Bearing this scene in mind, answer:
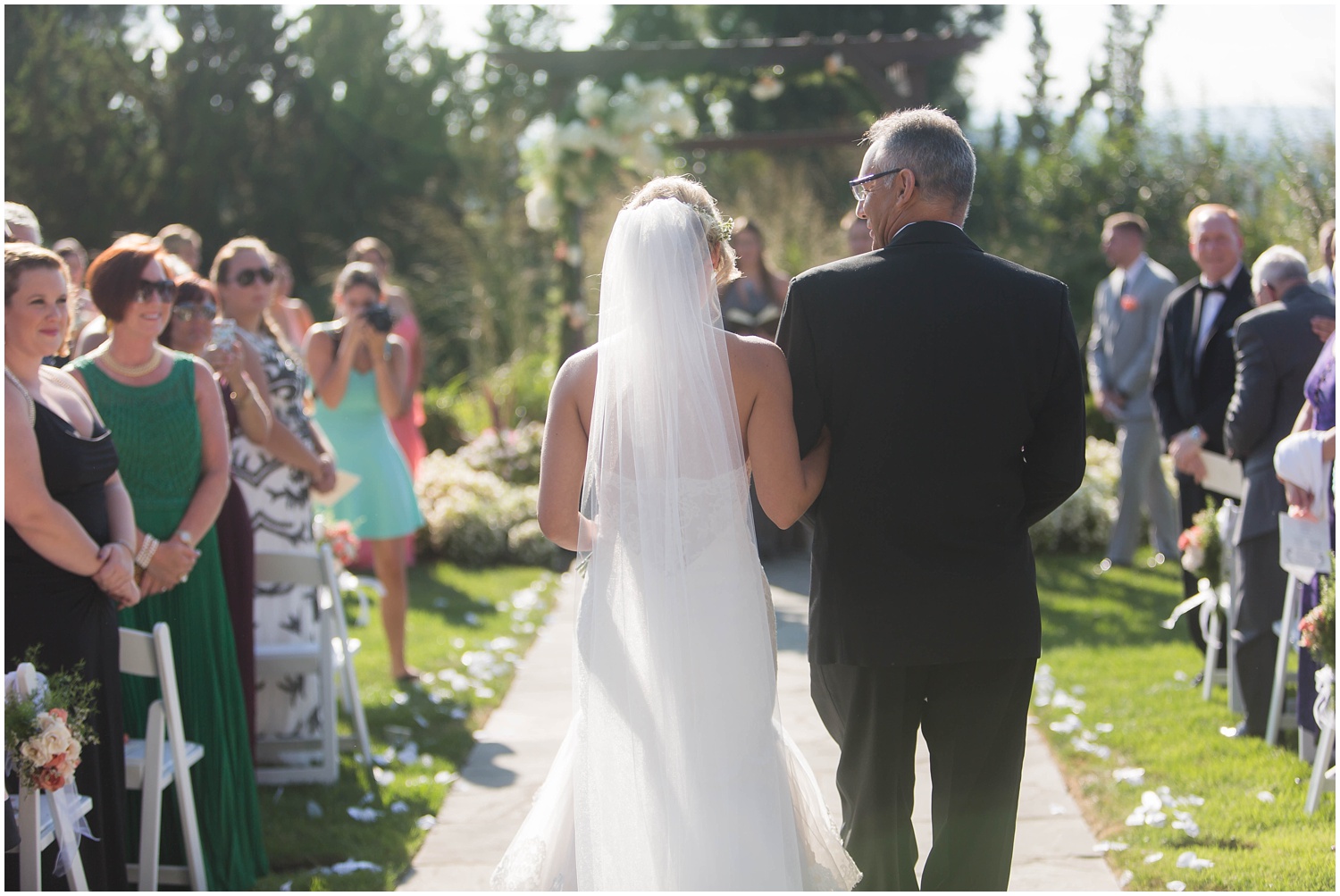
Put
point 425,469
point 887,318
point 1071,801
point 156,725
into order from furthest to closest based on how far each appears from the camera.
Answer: point 425,469
point 1071,801
point 156,725
point 887,318

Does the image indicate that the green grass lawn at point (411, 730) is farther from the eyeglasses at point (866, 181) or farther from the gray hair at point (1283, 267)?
the gray hair at point (1283, 267)

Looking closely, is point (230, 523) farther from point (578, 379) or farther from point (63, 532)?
point (578, 379)

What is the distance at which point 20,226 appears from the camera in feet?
13.5

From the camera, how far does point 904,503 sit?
110 inches

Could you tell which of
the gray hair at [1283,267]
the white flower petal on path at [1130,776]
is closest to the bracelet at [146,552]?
the white flower petal on path at [1130,776]

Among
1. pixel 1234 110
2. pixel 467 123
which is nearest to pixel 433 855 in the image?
pixel 1234 110

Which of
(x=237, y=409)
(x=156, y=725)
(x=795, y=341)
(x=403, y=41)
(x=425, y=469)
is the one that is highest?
(x=403, y=41)

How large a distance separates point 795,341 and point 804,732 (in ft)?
9.72

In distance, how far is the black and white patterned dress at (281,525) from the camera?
5.12 metres

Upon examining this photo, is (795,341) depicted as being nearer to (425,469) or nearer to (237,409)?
(237,409)

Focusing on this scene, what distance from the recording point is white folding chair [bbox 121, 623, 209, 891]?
3.55 metres

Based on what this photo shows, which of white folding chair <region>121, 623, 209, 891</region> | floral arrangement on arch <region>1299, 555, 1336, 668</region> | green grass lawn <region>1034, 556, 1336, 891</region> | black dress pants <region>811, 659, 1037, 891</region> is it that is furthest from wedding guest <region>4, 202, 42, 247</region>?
floral arrangement on arch <region>1299, 555, 1336, 668</region>

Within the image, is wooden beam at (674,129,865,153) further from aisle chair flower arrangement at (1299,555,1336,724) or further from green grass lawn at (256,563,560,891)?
aisle chair flower arrangement at (1299,555,1336,724)

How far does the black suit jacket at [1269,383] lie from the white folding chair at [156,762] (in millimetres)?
3971
